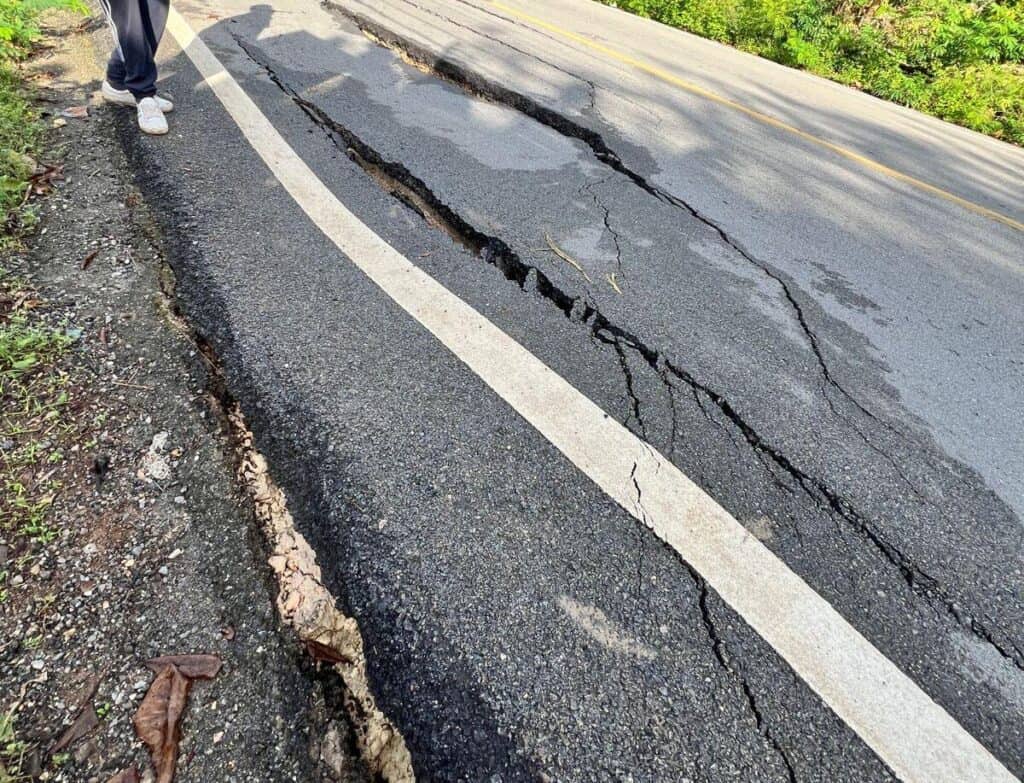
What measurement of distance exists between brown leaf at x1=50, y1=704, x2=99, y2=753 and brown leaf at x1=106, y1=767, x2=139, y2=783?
106mm

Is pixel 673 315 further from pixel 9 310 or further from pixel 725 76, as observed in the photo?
pixel 725 76

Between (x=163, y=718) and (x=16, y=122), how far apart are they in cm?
334

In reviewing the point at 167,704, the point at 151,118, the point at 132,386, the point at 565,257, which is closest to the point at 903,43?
the point at 565,257

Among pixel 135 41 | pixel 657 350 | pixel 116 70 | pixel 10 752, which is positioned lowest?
pixel 10 752

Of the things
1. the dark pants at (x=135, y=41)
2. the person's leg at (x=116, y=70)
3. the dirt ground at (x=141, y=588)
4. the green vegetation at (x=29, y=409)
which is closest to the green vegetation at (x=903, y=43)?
the dark pants at (x=135, y=41)

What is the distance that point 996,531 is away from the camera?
1.76 m

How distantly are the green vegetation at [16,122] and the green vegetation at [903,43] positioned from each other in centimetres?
1022

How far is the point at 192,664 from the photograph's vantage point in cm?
112

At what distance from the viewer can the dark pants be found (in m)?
3.11

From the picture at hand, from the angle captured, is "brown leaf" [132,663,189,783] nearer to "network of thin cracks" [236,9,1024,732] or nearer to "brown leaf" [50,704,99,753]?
"brown leaf" [50,704,99,753]

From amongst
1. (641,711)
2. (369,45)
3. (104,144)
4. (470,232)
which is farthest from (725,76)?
(641,711)

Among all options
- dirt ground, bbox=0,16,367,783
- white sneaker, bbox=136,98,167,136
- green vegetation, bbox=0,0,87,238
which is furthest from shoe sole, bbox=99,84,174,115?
dirt ground, bbox=0,16,367,783

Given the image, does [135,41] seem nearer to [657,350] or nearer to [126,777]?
[657,350]

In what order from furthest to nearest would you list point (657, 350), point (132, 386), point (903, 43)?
point (903, 43)
point (657, 350)
point (132, 386)
